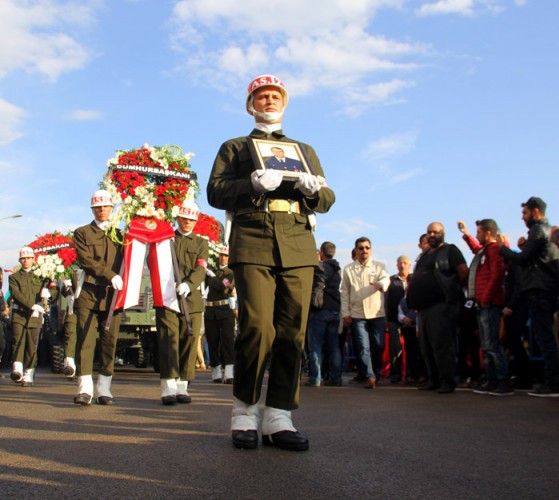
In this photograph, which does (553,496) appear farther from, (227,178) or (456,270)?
(456,270)

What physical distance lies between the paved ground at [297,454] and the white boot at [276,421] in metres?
0.18

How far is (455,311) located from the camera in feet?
29.5

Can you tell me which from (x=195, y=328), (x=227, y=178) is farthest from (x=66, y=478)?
(x=195, y=328)

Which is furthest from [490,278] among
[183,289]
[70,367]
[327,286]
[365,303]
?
[70,367]

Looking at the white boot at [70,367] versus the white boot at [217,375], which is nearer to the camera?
the white boot at [217,375]

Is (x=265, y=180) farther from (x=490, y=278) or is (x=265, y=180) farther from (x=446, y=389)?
(x=446, y=389)

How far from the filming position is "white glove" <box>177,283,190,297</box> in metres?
7.65

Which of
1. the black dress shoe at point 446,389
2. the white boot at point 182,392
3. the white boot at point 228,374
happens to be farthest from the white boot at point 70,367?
the black dress shoe at point 446,389

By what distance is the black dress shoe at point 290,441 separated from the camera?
4004mm

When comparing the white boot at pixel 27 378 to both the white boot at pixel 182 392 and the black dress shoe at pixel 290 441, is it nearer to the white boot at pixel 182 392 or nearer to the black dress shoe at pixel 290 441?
the white boot at pixel 182 392

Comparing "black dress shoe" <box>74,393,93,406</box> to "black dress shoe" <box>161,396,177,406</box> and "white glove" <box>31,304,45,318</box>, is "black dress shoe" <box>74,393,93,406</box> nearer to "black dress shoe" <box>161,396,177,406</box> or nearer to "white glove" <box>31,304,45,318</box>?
"black dress shoe" <box>161,396,177,406</box>

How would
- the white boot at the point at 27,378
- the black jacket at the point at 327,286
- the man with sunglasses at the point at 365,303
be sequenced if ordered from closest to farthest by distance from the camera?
1. the black jacket at the point at 327,286
2. the man with sunglasses at the point at 365,303
3. the white boot at the point at 27,378

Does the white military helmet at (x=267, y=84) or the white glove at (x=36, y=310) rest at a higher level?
the white military helmet at (x=267, y=84)

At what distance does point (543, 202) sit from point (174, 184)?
16.4 ft
